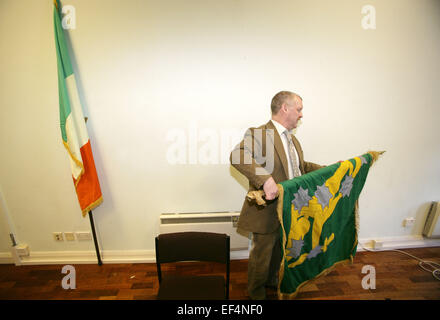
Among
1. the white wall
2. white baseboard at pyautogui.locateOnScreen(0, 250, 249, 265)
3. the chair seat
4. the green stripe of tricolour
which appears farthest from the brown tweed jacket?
the green stripe of tricolour

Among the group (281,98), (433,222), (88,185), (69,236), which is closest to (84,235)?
(69,236)

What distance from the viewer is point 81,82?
1686 mm

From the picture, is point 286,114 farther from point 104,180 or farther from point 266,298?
point 104,180

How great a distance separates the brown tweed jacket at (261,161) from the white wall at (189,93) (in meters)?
0.57

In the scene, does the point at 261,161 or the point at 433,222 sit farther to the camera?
the point at 433,222

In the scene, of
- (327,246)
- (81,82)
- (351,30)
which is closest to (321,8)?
(351,30)

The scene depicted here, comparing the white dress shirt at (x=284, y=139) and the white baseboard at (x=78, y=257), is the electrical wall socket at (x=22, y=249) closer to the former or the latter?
the white baseboard at (x=78, y=257)

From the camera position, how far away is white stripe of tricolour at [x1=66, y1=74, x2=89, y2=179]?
1568mm

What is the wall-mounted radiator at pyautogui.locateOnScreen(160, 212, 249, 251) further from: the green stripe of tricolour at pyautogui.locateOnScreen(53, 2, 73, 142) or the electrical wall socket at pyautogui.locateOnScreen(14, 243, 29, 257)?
the electrical wall socket at pyautogui.locateOnScreen(14, 243, 29, 257)

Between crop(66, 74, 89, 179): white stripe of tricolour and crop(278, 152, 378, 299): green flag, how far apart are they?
5.52ft

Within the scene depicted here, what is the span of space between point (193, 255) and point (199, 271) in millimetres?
839

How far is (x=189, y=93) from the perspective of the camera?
1.75 meters

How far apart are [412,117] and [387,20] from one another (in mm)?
991

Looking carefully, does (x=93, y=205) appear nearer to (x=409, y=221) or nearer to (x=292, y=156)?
(x=292, y=156)
